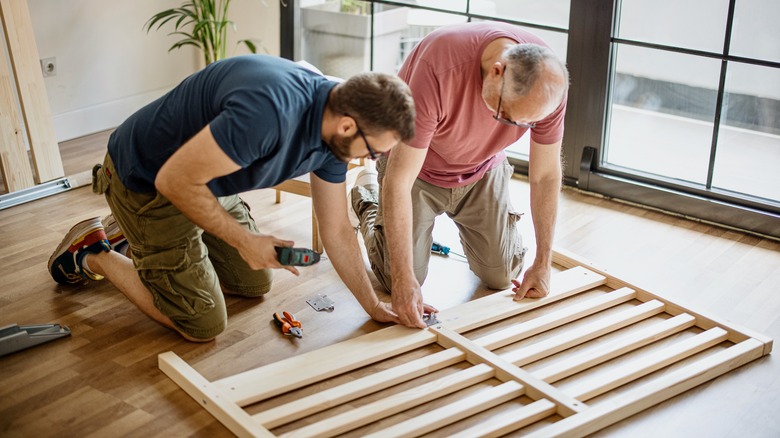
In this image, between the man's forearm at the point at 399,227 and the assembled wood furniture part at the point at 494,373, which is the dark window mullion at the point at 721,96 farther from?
the man's forearm at the point at 399,227

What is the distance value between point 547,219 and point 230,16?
264cm

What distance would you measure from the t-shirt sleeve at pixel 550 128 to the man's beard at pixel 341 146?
714mm

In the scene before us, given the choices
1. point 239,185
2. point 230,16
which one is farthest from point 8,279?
point 230,16

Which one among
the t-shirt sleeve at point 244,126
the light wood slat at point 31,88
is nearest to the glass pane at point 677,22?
the t-shirt sleeve at point 244,126

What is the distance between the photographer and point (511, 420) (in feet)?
7.37

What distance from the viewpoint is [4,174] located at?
147 inches

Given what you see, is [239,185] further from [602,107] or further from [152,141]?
[602,107]

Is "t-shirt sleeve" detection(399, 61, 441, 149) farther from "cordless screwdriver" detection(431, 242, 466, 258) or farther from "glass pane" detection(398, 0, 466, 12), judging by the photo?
"glass pane" detection(398, 0, 466, 12)

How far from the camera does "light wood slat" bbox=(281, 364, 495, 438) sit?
2188 millimetres

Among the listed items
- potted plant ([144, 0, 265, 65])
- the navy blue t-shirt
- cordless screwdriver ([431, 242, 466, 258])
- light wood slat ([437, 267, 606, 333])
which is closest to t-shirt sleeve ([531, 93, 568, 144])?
light wood slat ([437, 267, 606, 333])

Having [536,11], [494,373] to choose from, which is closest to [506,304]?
[494,373]

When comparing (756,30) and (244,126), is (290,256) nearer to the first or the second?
(244,126)

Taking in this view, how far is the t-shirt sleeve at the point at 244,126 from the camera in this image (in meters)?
2.10

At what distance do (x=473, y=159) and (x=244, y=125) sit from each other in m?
0.98
